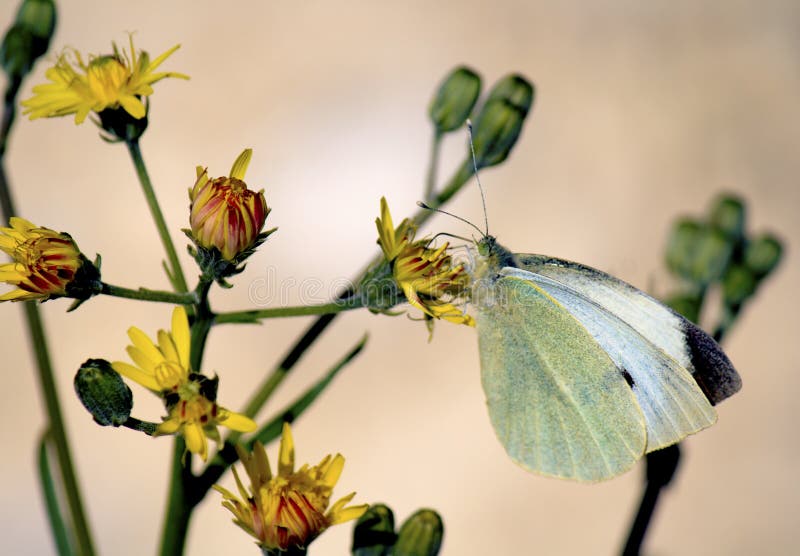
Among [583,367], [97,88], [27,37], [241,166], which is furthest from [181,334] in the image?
[583,367]

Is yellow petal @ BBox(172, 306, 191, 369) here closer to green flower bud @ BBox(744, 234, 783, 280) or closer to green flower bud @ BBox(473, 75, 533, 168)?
green flower bud @ BBox(473, 75, 533, 168)

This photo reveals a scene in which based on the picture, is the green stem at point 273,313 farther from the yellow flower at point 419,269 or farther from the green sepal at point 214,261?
the yellow flower at point 419,269

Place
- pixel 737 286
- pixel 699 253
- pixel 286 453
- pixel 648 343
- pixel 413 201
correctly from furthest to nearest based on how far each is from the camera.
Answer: pixel 413 201
pixel 699 253
pixel 737 286
pixel 648 343
pixel 286 453

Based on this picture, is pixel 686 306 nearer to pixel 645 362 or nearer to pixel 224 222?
pixel 645 362

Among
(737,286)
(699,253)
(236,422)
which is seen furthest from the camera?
(699,253)

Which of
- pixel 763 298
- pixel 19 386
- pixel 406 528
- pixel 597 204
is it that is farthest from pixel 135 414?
pixel 763 298

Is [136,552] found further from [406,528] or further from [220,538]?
[406,528]

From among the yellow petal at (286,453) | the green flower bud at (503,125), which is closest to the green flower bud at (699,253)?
the green flower bud at (503,125)
